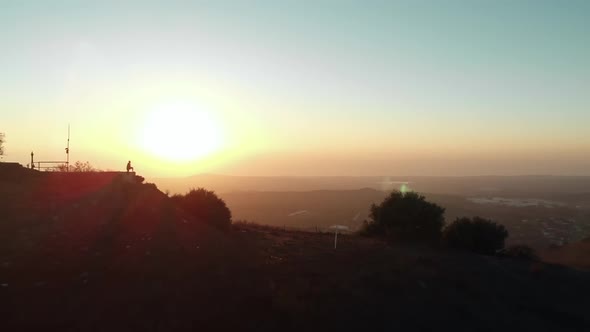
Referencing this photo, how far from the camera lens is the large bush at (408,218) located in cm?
4197

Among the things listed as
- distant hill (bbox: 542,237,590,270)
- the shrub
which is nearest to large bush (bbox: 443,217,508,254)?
the shrub

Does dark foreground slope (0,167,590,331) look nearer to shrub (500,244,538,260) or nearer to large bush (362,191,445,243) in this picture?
shrub (500,244,538,260)

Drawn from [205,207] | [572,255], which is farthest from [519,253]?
[205,207]

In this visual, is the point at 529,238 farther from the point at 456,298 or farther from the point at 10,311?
the point at 10,311

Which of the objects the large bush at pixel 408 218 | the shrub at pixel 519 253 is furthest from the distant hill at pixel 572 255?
the large bush at pixel 408 218

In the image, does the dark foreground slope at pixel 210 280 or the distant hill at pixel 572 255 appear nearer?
the dark foreground slope at pixel 210 280

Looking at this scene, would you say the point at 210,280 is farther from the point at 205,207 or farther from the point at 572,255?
the point at 572,255

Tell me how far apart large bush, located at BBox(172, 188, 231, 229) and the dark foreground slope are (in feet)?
8.67

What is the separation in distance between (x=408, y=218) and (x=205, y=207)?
17.5 meters

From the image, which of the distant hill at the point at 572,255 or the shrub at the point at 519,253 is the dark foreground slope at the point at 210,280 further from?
the distant hill at the point at 572,255

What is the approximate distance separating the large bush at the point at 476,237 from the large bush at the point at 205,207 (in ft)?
60.5

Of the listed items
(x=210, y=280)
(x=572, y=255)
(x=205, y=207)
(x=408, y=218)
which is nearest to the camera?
(x=210, y=280)

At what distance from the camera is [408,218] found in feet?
140

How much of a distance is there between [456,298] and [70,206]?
1821 centimetres
